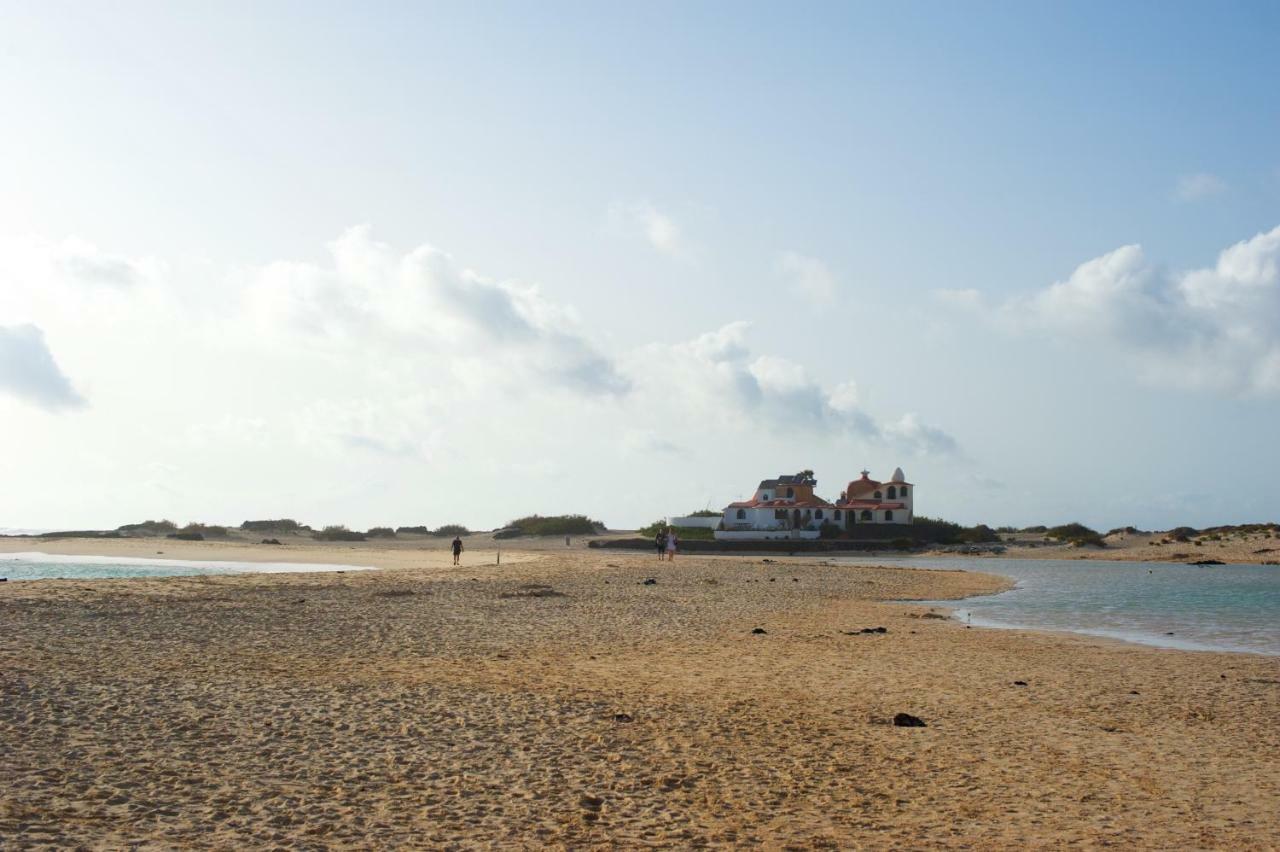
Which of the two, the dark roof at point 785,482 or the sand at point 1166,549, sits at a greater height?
the dark roof at point 785,482

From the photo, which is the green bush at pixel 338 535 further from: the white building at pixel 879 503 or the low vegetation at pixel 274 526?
the white building at pixel 879 503

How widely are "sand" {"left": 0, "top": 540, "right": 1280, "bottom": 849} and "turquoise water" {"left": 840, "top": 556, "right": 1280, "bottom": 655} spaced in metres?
4.52

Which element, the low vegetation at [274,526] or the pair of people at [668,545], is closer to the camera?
the pair of people at [668,545]

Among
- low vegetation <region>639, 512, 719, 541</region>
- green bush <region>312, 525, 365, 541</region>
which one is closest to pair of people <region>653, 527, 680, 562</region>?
low vegetation <region>639, 512, 719, 541</region>

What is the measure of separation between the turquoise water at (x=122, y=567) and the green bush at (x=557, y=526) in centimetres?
4446

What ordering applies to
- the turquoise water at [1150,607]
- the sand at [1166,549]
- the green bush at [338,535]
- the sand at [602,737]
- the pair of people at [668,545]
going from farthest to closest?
the green bush at [338,535]
the sand at [1166,549]
the pair of people at [668,545]
the turquoise water at [1150,607]
the sand at [602,737]

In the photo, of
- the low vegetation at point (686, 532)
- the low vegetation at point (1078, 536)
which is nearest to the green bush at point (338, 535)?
the low vegetation at point (686, 532)

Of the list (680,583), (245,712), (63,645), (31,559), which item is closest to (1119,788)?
(245,712)

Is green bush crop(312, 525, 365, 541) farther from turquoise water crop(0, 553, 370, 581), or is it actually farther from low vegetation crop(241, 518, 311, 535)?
turquoise water crop(0, 553, 370, 581)

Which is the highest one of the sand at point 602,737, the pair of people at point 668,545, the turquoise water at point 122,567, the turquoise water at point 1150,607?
the pair of people at point 668,545

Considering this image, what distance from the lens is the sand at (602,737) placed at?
9.12 meters

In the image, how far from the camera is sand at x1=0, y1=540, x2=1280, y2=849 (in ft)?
29.9

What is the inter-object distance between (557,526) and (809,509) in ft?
90.0

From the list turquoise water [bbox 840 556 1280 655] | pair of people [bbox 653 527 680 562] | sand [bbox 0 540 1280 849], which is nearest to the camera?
sand [bbox 0 540 1280 849]
